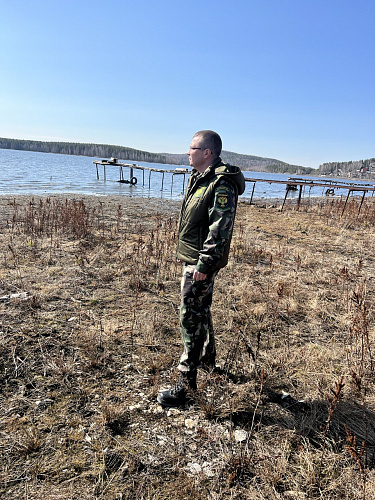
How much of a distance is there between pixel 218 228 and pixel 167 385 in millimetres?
1846

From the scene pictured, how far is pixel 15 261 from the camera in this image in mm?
6422

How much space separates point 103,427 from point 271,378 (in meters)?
1.93

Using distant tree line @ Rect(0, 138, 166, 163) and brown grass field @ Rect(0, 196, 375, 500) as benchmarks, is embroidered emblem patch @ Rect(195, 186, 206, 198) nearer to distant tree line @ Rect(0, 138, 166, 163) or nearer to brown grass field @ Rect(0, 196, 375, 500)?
brown grass field @ Rect(0, 196, 375, 500)

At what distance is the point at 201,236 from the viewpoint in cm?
281

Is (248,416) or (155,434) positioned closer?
(155,434)

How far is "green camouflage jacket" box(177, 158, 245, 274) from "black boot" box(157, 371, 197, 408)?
116 centimetres

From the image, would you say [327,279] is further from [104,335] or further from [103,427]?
[103,427]

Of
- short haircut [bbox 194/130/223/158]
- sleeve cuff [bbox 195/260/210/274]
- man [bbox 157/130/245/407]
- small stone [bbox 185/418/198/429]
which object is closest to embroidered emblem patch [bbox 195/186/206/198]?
man [bbox 157/130/245/407]

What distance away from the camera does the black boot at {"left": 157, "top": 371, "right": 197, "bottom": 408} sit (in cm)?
287

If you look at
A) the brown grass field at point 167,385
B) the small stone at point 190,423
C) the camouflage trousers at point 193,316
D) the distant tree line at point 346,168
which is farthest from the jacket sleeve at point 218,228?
the distant tree line at point 346,168

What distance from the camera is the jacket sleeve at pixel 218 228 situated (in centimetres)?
256

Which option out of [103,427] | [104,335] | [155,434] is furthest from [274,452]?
[104,335]

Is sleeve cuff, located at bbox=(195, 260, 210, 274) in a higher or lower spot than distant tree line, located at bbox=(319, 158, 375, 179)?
lower

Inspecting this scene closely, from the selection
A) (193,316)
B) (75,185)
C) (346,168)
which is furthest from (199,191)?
(346,168)
